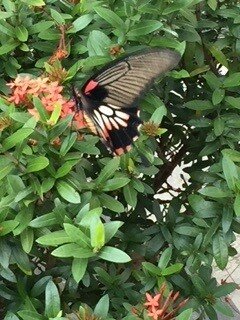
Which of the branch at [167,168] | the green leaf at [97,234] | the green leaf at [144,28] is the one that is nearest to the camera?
the green leaf at [97,234]

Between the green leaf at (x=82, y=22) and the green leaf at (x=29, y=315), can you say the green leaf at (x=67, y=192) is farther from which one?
the green leaf at (x=82, y=22)

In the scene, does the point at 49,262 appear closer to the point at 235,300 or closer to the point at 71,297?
the point at 71,297

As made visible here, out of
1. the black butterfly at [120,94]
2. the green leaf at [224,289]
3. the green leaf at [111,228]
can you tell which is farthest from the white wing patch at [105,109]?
the green leaf at [224,289]

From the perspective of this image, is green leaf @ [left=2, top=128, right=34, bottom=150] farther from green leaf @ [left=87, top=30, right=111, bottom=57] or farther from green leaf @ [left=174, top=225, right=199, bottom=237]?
green leaf @ [left=174, top=225, right=199, bottom=237]

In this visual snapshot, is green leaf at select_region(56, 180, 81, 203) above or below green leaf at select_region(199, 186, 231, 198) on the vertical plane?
above

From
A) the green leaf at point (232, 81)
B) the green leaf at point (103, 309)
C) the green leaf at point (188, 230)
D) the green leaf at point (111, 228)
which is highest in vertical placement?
the green leaf at point (111, 228)

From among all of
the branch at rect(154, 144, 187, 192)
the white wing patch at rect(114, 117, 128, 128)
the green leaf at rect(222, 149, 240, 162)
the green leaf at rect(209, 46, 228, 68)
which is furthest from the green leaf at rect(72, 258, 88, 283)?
the branch at rect(154, 144, 187, 192)

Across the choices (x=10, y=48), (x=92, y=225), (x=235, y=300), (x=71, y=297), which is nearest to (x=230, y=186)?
(x=92, y=225)
